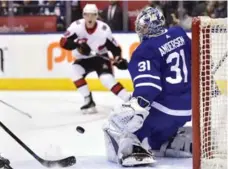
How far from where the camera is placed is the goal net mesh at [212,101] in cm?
300

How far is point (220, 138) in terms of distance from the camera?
3129mm

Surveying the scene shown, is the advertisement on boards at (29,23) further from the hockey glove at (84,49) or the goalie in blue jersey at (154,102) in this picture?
the goalie in blue jersey at (154,102)

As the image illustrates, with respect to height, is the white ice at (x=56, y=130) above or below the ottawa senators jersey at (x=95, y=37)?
below

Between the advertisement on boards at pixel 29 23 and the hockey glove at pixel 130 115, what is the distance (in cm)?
409

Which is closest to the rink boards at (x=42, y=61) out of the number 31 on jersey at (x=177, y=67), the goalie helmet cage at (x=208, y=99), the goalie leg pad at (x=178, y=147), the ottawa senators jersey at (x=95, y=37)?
the ottawa senators jersey at (x=95, y=37)

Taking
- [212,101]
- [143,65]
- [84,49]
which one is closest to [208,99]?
[212,101]

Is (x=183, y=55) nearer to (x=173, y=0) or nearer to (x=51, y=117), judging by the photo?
(x=51, y=117)

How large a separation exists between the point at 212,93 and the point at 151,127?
446 millimetres

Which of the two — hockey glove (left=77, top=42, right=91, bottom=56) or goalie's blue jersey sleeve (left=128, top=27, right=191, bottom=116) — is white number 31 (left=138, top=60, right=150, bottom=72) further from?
hockey glove (left=77, top=42, right=91, bottom=56)

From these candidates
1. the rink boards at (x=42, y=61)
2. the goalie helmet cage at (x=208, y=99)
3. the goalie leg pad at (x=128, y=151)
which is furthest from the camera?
the rink boards at (x=42, y=61)

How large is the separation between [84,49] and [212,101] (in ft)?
8.33

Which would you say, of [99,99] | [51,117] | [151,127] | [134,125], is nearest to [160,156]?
[151,127]

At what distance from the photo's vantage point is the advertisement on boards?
7184 mm

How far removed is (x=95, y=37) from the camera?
568cm
